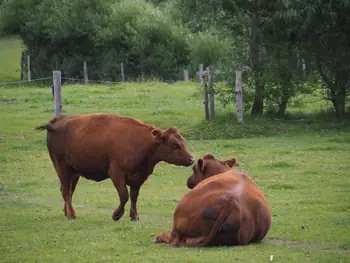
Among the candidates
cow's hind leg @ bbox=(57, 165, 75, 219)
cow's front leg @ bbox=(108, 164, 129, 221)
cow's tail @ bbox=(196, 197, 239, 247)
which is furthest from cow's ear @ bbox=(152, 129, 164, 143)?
cow's tail @ bbox=(196, 197, 239, 247)

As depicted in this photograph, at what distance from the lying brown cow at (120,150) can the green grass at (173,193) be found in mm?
685

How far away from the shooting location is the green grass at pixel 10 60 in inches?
2254

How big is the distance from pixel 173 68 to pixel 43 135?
2743 centimetres

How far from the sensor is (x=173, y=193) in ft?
52.9

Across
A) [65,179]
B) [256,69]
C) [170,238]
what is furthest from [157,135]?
[256,69]

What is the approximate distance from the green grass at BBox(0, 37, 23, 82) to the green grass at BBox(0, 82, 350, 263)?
2346 centimetres

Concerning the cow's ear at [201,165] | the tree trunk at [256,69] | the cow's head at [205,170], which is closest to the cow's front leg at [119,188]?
the cow's head at [205,170]

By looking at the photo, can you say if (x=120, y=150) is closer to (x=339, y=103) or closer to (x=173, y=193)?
(x=173, y=193)

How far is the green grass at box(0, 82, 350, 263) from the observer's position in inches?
382

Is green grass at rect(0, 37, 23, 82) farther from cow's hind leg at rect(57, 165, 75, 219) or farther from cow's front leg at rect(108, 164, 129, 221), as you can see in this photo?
cow's front leg at rect(108, 164, 129, 221)

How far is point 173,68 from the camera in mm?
53438

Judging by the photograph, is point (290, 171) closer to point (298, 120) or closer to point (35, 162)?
point (35, 162)

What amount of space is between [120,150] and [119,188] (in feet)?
1.98

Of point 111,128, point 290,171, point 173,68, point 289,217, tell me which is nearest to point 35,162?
point 290,171
